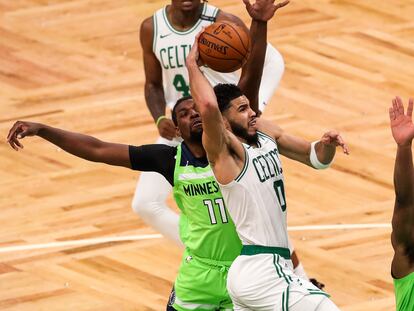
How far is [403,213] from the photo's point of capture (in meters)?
8.57

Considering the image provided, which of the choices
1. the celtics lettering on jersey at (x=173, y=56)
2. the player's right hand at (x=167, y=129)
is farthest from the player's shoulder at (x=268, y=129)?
the celtics lettering on jersey at (x=173, y=56)

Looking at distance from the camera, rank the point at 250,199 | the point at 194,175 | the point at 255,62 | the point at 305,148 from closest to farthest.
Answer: the point at 250,199
the point at 194,175
the point at 305,148
the point at 255,62

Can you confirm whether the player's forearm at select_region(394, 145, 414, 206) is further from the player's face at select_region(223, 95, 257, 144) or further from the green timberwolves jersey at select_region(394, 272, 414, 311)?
the player's face at select_region(223, 95, 257, 144)

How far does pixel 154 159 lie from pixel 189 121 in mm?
314

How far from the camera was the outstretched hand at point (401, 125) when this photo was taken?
28.1 ft

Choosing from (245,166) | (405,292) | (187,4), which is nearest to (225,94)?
(245,166)

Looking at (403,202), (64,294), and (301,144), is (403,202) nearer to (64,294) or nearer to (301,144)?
(301,144)

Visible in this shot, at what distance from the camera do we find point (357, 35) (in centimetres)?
1706

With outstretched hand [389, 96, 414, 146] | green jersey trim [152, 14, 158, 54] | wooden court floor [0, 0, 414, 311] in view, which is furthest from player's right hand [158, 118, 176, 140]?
outstretched hand [389, 96, 414, 146]

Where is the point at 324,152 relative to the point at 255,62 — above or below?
below

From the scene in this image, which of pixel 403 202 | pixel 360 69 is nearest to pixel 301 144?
pixel 403 202

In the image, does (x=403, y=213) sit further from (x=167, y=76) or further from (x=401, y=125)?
(x=167, y=76)

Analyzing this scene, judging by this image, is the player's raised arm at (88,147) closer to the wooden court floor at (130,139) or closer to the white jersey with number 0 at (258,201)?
the white jersey with number 0 at (258,201)

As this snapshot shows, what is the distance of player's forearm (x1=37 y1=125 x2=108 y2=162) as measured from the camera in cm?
955
